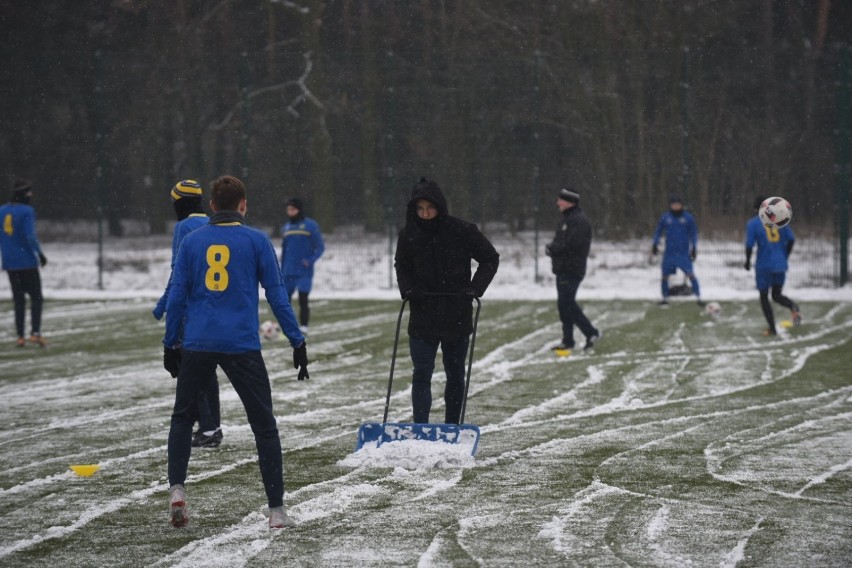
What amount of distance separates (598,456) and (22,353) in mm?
8378

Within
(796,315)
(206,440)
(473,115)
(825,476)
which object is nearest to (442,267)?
(206,440)

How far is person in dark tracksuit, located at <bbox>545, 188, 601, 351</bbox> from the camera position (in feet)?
43.9

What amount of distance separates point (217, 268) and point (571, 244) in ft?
25.1

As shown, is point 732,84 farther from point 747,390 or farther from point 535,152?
point 747,390

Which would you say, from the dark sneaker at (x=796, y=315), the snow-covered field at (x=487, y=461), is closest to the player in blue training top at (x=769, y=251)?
the snow-covered field at (x=487, y=461)

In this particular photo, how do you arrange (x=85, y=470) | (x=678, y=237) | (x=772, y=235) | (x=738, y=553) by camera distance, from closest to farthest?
(x=738, y=553) → (x=85, y=470) → (x=772, y=235) → (x=678, y=237)

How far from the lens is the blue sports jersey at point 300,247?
1516 centimetres

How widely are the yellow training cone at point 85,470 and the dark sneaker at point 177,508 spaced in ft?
5.21

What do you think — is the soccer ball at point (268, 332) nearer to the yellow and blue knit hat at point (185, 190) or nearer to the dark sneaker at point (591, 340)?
the dark sneaker at point (591, 340)

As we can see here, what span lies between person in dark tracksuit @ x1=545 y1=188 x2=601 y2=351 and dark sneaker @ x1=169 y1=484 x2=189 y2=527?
7.56 m

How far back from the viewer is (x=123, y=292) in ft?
75.3

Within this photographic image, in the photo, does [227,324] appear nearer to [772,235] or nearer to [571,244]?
[571,244]

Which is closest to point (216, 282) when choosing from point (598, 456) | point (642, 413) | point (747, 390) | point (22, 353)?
point (598, 456)

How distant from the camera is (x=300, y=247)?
50.0 feet
